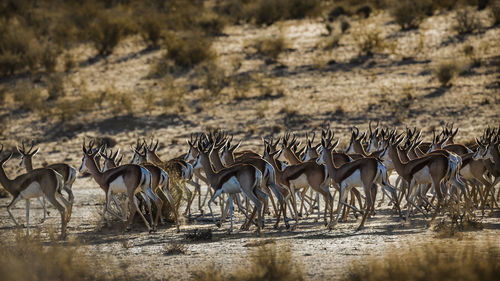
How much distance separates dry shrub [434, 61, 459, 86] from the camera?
23.0 metres

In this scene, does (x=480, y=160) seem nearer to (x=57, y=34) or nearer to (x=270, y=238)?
(x=270, y=238)

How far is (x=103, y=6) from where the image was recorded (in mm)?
38656

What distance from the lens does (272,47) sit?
27047 millimetres

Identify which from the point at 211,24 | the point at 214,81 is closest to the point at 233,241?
the point at 214,81

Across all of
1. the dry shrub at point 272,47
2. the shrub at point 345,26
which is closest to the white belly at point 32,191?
the dry shrub at point 272,47

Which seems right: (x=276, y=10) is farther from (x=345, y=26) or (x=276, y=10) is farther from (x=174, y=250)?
(x=174, y=250)

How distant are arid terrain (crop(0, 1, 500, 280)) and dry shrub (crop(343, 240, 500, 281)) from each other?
10.2ft

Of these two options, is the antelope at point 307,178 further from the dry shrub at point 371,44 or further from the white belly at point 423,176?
the dry shrub at point 371,44

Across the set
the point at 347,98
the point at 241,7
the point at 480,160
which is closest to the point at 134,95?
the point at 347,98

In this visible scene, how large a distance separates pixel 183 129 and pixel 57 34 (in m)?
12.3

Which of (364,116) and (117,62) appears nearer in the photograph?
(364,116)

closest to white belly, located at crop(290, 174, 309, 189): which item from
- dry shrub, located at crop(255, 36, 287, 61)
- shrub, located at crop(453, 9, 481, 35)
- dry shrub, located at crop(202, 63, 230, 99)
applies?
dry shrub, located at crop(202, 63, 230, 99)

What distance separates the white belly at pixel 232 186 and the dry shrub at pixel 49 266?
318 cm

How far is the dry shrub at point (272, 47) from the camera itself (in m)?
26.9
